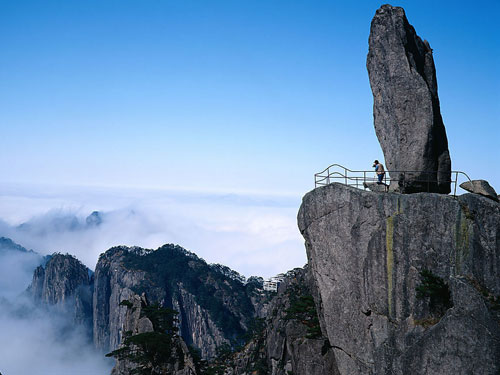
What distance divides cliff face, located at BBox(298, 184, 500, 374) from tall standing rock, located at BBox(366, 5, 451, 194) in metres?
3.91

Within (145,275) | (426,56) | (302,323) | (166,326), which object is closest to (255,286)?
(145,275)

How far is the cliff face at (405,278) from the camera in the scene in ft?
80.2

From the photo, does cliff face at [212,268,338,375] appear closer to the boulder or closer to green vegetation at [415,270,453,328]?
green vegetation at [415,270,453,328]

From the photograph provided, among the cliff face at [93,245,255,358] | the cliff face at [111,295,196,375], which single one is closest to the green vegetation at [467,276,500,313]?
the cliff face at [111,295,196,375]

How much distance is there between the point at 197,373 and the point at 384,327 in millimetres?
37820

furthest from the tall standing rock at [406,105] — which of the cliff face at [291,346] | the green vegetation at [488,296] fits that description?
the cliff face at [291,346]

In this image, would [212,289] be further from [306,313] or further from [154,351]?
[306,313]

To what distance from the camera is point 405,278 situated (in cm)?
3173

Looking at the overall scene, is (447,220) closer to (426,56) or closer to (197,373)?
(426,56)

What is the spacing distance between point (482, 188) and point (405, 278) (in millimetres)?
7729

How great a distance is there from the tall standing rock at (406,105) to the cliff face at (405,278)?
3.91m

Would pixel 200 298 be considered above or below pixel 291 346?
below

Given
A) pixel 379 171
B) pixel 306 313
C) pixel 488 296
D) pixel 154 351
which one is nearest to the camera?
pixel 488 296

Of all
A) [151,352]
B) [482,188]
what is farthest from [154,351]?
[482,188]
